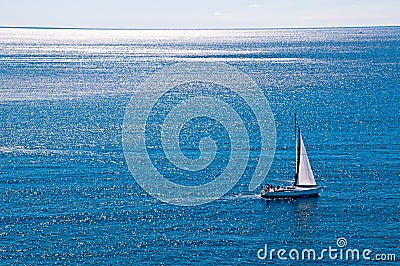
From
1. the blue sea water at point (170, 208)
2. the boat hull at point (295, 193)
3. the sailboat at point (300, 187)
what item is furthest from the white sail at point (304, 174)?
the blue sea water at point (170, 208)

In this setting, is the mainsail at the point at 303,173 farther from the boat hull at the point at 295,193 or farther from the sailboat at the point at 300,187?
the boat hull at the point at 295,193

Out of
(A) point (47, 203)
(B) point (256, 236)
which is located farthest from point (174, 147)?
(B) point (256, 236)

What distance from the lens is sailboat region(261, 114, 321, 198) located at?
99562 millimetres

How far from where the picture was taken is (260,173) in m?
110

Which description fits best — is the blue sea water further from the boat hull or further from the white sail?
the white sail

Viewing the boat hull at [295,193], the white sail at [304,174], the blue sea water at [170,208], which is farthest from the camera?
the white sail at [304,174]

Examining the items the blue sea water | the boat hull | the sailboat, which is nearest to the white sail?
the sailboat

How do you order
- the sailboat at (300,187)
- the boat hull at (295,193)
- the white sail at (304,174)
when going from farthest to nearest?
the white sail at (304,174) → the sailboat at (300,187) → the boat hull at (295,193)

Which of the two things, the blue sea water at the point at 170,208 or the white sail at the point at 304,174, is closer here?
the blue sea water at the point at 170,208

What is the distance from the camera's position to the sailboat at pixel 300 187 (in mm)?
99562

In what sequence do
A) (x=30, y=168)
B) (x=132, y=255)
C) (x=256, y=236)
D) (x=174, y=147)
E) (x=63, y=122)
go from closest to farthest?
(x=132, y=255) → (x=256, y=236) → (x=30, y=168) → (x=174, y=147) → (x=63, y=122)

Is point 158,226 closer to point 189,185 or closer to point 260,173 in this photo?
point 189,185

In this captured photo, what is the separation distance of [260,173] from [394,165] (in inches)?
885

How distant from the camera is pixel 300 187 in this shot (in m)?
102
